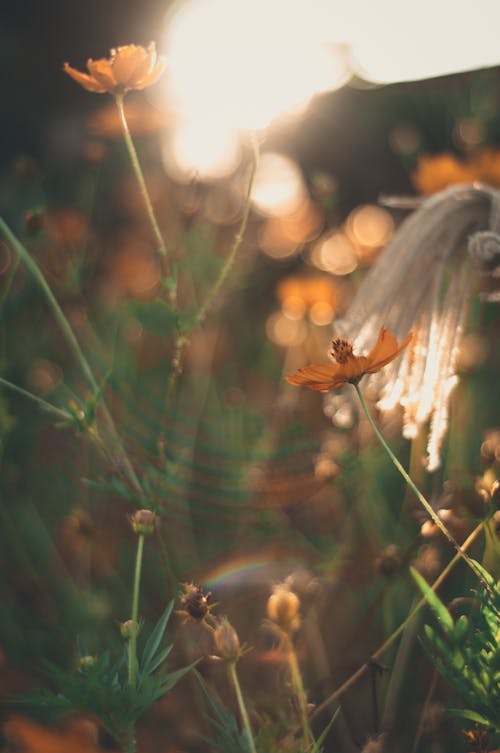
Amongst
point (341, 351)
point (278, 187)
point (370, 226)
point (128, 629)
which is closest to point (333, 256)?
point (370, 226)

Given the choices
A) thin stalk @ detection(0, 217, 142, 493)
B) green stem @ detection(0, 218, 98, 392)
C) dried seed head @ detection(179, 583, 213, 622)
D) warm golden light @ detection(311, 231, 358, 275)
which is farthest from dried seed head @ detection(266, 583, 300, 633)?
warm golden light @ detection(311, 231, 358, 275)

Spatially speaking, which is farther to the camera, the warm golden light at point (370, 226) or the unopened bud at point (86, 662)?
the warm golden light at point (370, 226)

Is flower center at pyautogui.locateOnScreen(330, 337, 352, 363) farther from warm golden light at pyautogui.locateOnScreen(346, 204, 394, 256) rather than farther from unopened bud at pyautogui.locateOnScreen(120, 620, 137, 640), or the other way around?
warm golden light at pyautogui.locateOnScreen(346, 204, 394, 256)

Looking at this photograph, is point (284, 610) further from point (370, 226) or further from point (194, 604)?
point (370, 226)

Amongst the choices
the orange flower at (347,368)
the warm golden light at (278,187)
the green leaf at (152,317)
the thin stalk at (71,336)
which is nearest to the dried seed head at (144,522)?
the thin stalk at (71,336)

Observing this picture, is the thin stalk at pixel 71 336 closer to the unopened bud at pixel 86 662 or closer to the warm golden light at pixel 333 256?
the unopened bud at pixel 86 662

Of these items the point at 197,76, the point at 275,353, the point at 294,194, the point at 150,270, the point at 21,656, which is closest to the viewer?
the point at 197,76

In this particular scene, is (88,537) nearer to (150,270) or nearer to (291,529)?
(291,529)

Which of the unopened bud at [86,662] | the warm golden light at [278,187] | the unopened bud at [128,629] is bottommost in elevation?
the unopened bud at [86,662]

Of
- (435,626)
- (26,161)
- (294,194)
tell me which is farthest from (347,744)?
(294,194)
